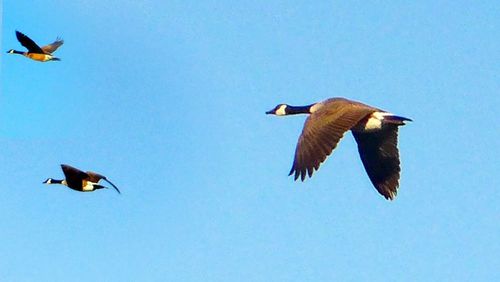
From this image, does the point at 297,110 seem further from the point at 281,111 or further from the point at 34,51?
the point at 34,51

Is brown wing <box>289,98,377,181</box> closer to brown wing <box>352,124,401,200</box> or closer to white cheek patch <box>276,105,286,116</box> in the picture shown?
brown wing <box>352,124,401,200</box>

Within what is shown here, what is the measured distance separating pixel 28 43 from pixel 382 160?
8.72 meters

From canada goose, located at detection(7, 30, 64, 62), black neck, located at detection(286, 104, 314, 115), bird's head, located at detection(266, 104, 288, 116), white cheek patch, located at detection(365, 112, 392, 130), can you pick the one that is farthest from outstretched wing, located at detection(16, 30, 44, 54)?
white cheek patch, located at detection(365, 112, 392, 130)

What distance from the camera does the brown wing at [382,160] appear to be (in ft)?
71.7

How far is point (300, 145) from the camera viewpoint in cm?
1838

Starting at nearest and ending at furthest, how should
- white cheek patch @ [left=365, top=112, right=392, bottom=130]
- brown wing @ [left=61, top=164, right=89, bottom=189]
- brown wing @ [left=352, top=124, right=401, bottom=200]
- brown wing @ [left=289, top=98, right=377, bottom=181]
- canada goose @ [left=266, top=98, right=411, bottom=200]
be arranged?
brown wing @ [left=289, top=98, right=377, bottom=181] < canada goose @ [left=266, top=98, right=411, bottom=200] < white cheek patch @ [left=365, top=112, right=392, bottom=130] < brown wing @ [left=352, top=124, right=401, bottom=200] < brown wing @ [left=61, top=164, right=89, bottom=189]

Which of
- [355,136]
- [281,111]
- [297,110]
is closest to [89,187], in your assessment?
[281,111]

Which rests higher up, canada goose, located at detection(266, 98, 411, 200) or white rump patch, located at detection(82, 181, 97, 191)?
canada goose, located at detection(266, 98, 411, 200)

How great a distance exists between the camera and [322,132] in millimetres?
18656

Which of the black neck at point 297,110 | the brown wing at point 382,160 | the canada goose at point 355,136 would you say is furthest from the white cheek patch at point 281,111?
the brown wing at point 382,160

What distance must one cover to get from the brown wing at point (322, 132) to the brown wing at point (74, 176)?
17.6 ft

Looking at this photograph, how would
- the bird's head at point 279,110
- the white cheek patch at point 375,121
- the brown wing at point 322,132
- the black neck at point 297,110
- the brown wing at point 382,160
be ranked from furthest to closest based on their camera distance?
the bird's head at point 279,110 → the black neck at point 297,110 → the brown wing at point 382,160 → the white cheek patch at point 375,121 → the brown wing at point 322,132

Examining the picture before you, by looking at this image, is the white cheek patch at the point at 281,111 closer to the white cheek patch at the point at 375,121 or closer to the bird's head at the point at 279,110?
the bird's head at the point at 279,110

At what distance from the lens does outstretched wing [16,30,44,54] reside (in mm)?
25281
